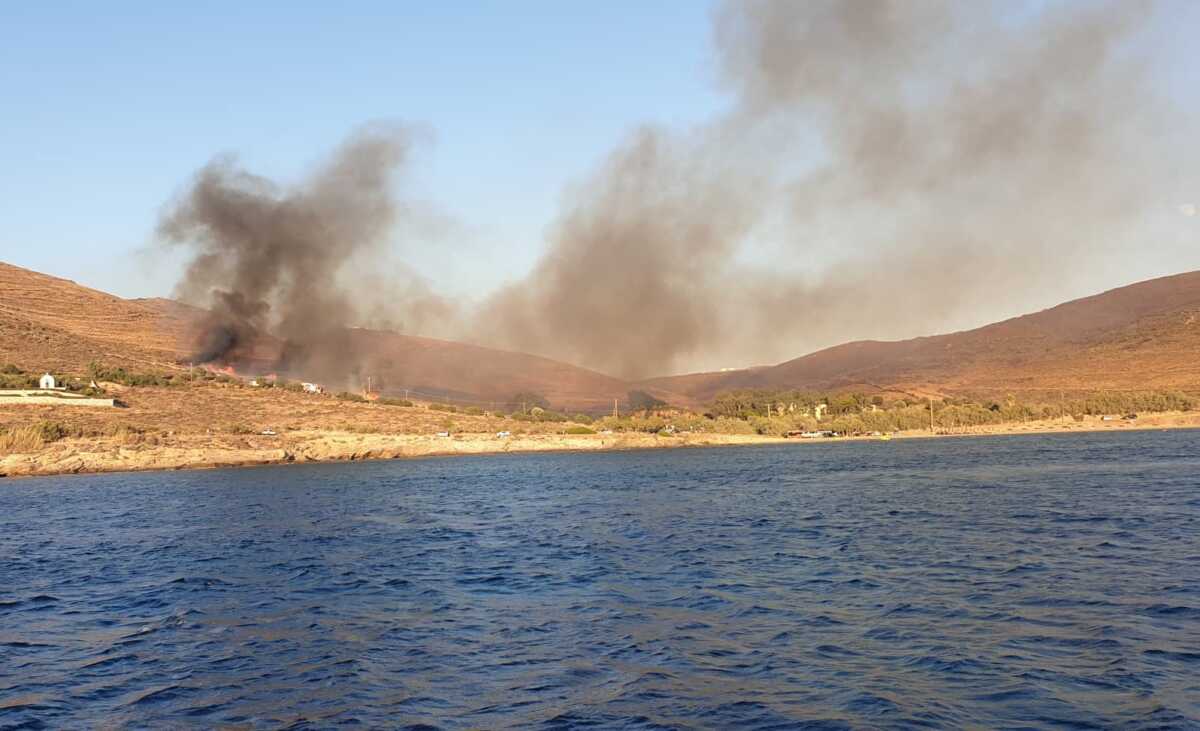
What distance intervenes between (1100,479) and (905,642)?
1467 inches

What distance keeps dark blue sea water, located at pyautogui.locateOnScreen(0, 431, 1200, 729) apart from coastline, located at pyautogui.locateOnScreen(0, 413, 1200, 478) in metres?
37.0

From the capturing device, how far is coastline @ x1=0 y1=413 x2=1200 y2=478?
70438mm

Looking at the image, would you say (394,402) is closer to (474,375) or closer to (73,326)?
(73,326)

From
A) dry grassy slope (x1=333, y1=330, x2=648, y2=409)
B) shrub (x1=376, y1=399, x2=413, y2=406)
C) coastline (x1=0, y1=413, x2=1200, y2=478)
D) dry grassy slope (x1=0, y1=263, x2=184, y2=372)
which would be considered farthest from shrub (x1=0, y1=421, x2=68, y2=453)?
dry grassy slope (x1=333, y1=330, x2=648, y2=409)

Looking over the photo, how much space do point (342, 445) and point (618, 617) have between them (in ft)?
241

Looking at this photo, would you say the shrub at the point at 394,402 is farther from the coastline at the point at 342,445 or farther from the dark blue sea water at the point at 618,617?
the dark blue sea water at the point at 618,617

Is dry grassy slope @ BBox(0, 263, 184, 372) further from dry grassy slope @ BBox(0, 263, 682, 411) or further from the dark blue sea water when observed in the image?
the dark blue sea water

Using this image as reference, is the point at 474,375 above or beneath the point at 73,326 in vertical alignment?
beneath

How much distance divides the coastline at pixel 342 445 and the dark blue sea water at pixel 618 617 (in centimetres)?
3696

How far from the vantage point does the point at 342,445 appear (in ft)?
284

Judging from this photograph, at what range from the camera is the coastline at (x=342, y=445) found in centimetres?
7044

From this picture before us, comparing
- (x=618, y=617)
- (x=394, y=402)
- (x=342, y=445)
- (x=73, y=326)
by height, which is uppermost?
(x=73, y=326)

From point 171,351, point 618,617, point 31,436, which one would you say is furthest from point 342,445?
point 618,617

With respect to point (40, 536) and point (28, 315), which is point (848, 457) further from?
point (28, 315)
